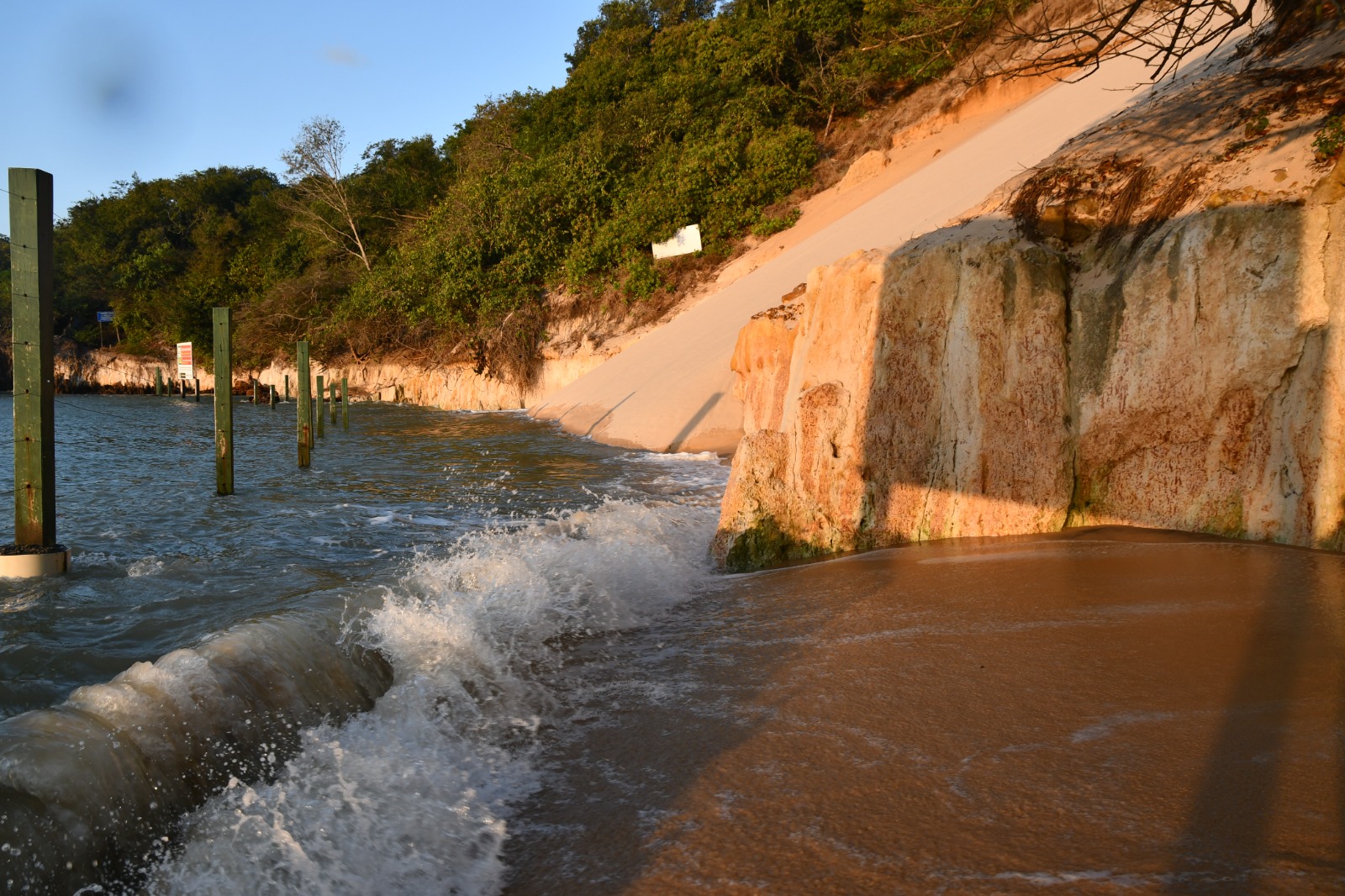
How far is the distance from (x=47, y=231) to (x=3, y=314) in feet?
197

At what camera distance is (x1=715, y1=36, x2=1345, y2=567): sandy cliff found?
5219mm

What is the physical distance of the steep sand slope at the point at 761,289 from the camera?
16.7 meters

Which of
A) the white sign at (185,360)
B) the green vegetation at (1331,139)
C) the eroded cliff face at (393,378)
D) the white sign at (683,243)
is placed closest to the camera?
the green vegetation at (1331,139)

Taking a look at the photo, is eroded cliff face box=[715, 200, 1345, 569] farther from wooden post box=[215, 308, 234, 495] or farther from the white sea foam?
wooden post box=[215, 308, 234, 495]

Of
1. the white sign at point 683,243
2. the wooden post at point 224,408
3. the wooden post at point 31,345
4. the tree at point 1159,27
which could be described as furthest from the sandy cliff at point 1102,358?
the white sign at point 683,243

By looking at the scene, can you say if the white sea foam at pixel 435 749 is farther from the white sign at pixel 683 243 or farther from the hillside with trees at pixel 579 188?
the white sign at pixel 683 243

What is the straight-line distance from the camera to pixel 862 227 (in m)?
20.0

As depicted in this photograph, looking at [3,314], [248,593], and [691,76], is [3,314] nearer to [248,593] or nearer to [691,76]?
[691,76]

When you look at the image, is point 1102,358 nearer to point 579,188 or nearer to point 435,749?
point 435,749

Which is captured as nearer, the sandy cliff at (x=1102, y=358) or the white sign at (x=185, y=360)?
the sandy cliff at (x=1102, y=358)

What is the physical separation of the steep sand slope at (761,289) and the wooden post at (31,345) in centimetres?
1013

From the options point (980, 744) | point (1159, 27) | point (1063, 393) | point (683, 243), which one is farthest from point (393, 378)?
point (980, 744)

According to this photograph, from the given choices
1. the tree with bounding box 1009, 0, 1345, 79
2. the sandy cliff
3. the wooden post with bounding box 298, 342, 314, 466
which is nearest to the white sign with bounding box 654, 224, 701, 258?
the wooden post with bounding box 298, 342, 314, 466

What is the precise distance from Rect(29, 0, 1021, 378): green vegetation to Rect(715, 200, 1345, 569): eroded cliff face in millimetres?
16250
